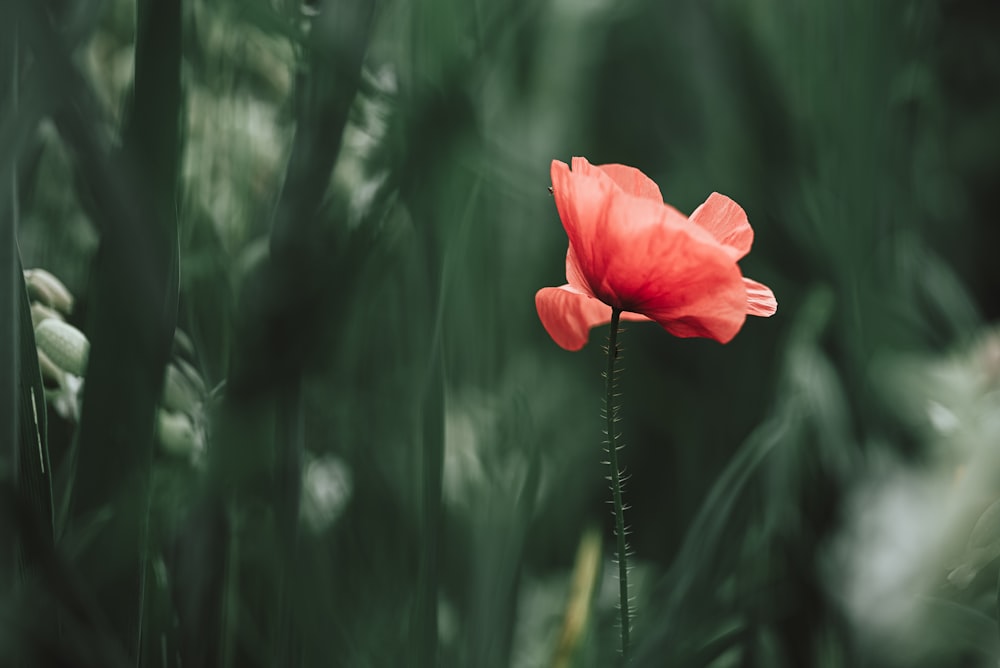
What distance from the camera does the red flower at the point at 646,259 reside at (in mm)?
308

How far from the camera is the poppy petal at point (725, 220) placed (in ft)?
1.19

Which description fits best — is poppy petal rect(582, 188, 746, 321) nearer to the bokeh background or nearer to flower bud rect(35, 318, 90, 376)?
the bokeh background

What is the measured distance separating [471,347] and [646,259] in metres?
0.34

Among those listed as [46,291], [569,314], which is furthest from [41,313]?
[569,314]

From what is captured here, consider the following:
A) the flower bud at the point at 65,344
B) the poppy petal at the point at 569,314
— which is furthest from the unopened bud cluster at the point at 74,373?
the poppy petal at the point at 569,314

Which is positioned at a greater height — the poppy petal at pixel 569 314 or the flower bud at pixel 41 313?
the poppy petal at pixel 569 314

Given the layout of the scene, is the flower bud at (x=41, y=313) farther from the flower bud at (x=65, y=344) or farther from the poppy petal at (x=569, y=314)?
the poppy petal at (x=569, y=314)

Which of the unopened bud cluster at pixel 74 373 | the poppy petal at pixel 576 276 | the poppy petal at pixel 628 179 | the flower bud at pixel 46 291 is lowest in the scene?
the unopened bud cluster at pixel 74 373

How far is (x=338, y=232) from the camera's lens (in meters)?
0.43

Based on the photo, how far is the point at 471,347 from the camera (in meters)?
0.65

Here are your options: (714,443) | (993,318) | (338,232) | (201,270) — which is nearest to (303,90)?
(338,232)

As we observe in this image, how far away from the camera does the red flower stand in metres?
0.31

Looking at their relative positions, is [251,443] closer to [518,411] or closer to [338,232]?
[338,232]

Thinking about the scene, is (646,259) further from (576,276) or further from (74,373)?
(74,373)
